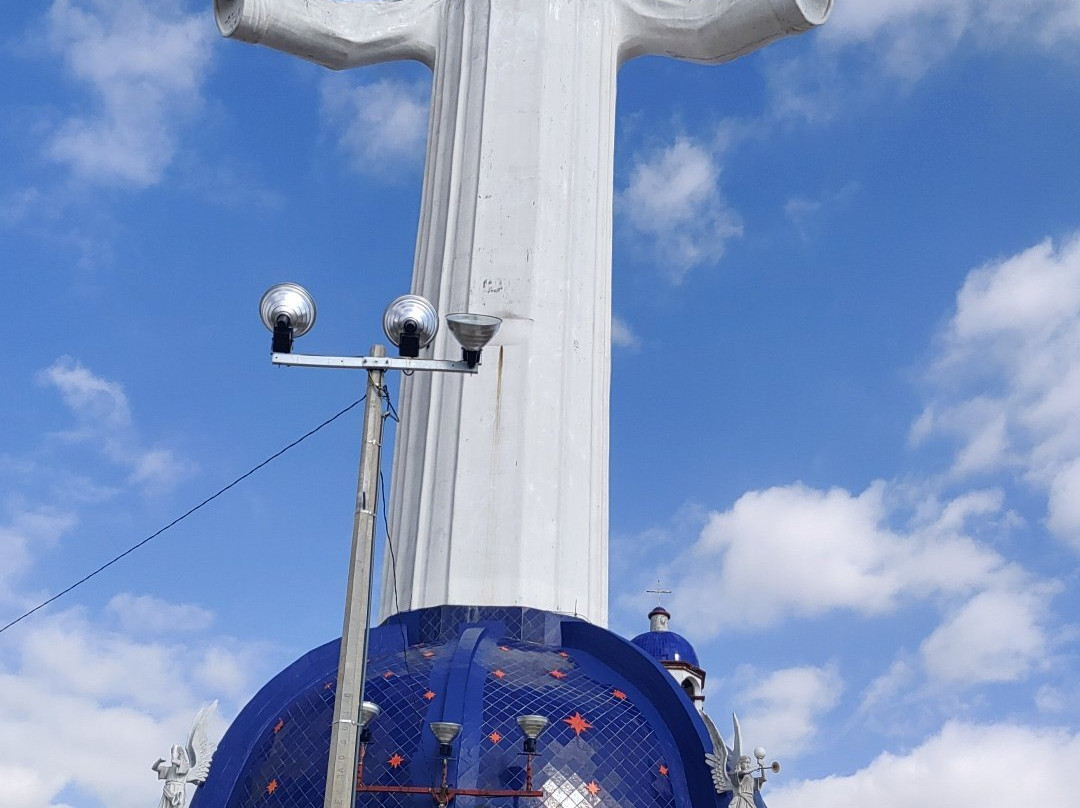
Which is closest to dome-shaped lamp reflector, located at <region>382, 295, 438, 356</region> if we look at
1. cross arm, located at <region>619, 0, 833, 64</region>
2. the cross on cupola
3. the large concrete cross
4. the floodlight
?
the floodlight

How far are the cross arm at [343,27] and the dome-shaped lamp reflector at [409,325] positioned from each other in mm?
8877

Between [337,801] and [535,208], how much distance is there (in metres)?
9.04

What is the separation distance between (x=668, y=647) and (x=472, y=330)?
3008cm

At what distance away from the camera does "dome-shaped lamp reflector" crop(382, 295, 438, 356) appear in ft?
28.8

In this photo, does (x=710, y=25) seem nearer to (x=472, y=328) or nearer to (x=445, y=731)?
(x=472, y=328)

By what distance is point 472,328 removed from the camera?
8.65 m

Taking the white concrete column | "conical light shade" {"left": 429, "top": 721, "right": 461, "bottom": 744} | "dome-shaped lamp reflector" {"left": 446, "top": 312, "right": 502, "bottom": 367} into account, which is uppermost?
the white concrete column

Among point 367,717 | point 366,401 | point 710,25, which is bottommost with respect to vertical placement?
point 367,717

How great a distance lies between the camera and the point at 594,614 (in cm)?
1418

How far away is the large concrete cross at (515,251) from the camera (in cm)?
1391

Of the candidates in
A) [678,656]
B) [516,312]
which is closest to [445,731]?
[516,312]

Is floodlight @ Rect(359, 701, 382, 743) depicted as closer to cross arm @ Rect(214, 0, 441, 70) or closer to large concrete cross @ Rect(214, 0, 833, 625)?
large concrete cross @ Rect(214, 0, 833, 625)

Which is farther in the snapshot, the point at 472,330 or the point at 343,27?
the point at 343,27

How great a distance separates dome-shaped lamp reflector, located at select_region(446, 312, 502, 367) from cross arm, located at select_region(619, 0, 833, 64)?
9.04 meters
